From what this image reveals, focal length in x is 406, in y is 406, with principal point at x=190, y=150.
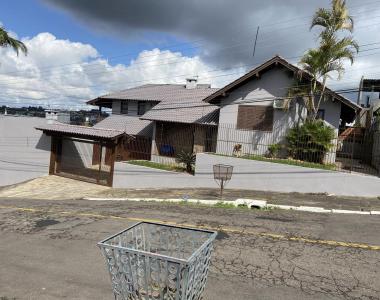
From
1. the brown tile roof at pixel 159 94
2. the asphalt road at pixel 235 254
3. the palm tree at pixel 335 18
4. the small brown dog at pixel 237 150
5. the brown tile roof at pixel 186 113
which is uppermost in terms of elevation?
the palm tree at pixel 335 18

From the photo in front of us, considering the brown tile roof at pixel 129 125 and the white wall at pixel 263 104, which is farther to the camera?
the brown tile roof at pixel 129 125

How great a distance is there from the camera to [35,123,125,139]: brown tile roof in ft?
76.8

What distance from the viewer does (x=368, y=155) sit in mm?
21188

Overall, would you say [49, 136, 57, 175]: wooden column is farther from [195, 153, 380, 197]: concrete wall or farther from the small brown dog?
the small brown dog

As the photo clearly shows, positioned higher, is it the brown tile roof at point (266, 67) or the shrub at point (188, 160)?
the brown tile roof at point (266, 67)

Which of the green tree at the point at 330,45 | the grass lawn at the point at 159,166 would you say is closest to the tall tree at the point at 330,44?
the green tree at the point at 330,45

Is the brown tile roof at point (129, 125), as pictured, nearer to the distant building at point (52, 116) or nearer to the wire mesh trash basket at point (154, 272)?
the distant building at point (52, 116)

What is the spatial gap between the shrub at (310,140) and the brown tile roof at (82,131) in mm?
9735

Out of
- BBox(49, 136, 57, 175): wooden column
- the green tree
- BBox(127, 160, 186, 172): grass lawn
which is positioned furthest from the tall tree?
BBox(49, 136, 57, 175): wooden column

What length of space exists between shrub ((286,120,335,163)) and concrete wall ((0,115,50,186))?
51.3 ft

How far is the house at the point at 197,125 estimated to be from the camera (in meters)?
21.2

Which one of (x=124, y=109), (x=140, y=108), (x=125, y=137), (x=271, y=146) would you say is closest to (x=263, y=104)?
(x=271, y=146)

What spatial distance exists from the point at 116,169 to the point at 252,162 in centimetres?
820

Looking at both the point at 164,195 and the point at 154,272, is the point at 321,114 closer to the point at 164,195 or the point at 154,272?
the point at 164,195
